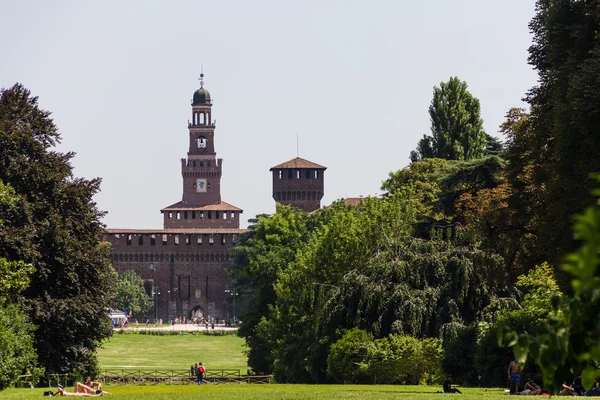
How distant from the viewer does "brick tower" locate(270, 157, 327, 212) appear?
122562 millimetres

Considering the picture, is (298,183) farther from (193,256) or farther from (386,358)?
Answer: (386,358)

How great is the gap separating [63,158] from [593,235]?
96.9 feet

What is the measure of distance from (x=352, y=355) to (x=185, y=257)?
93079mm

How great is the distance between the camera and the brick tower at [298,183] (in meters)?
123

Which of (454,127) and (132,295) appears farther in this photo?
(132,295)

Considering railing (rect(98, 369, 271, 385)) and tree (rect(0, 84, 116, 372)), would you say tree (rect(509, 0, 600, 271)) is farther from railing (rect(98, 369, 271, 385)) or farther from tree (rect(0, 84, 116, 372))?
railing (rect(98, 369, 271, 385))

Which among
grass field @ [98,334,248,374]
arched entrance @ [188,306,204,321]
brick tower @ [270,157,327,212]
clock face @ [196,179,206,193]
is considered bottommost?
grass field @ [98,334,248,374]

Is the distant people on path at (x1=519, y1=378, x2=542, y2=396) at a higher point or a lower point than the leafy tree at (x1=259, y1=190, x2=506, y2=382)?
lower

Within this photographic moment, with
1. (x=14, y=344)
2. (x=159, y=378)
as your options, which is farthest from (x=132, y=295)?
(x=14, y=344)

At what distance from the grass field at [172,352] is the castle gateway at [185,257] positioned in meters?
33.0

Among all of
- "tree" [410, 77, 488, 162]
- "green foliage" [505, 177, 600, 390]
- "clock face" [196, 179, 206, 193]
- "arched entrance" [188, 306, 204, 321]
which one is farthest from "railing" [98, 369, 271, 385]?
"clock face" [196, 179, 206, 193]

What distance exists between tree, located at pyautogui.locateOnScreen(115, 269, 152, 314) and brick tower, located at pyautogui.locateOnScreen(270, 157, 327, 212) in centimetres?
1641

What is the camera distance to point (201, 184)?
452ft

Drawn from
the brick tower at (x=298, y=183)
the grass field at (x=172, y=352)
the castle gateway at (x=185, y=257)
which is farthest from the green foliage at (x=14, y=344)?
the brick tower at (x=298, y=183)
